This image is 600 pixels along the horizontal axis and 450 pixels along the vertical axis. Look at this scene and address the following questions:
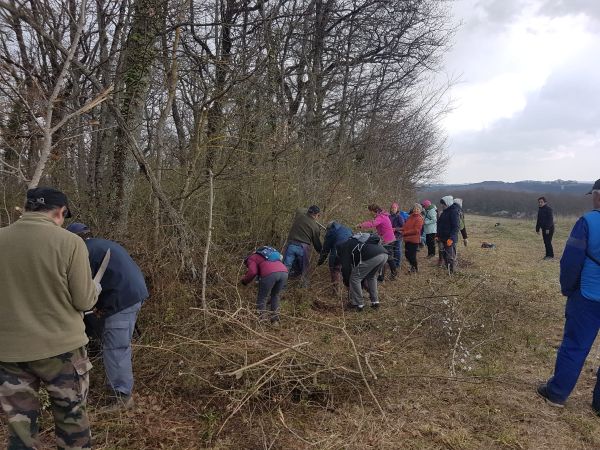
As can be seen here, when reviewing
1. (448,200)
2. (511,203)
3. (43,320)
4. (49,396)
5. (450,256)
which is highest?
(448,200)

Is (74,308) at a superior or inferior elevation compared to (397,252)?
superior

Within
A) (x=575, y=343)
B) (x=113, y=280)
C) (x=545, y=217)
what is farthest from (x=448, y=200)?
(x=113, y=280)

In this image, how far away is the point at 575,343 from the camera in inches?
151

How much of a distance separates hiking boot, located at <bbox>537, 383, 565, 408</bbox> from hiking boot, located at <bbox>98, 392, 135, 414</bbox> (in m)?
3.80

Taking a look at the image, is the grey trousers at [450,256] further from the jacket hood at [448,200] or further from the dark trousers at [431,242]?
the dark trousers at [431,242]

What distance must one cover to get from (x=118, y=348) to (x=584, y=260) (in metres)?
4.10

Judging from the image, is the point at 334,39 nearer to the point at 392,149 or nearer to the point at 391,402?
the point at 392,149

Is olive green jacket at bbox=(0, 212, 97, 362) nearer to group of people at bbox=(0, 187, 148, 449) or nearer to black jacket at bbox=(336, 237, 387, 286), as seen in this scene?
group of people at bbox=(0, 187, 148, 449)

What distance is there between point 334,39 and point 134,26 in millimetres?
8837

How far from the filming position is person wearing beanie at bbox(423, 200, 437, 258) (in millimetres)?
11398

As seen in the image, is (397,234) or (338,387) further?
(397,234)

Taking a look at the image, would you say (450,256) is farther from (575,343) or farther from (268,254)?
(575,343)

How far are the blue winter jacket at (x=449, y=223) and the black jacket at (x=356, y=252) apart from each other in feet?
11.3

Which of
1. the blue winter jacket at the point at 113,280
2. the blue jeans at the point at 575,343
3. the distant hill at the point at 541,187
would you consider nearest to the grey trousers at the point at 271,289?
the blue winter jacket at the point at 113,280
